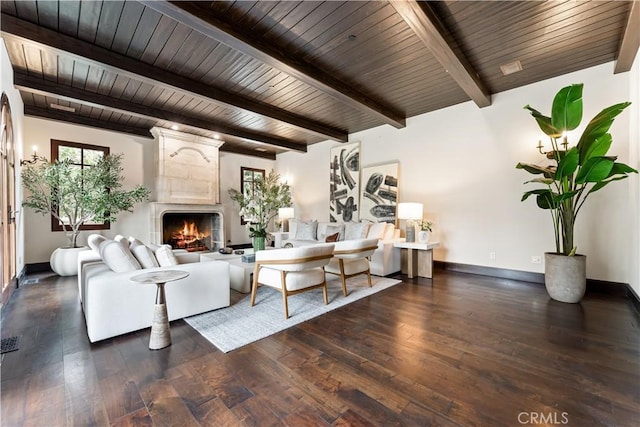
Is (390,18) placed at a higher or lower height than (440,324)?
higher

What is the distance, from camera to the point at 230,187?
8.16 meters

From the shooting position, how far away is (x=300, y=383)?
6.06ft

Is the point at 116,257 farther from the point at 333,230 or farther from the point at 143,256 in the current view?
the point at 333,230

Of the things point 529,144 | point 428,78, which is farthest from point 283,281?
point 529,144

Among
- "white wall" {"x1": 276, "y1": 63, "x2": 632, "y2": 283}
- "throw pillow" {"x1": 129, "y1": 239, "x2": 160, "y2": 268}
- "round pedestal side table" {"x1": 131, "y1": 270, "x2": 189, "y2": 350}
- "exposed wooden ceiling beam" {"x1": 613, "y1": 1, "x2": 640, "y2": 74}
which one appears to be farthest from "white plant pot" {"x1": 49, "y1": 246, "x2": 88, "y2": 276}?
"exposed wooden ceiling beam" {"x1": 613, "y1": 1, "x2": 640, "y2": 74}

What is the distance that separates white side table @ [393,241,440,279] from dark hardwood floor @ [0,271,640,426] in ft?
5.54

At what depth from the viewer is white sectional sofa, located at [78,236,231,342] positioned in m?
2.40

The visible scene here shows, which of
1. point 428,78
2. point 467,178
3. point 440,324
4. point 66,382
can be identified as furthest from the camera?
point 467,178

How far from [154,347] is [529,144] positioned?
579 centimetres

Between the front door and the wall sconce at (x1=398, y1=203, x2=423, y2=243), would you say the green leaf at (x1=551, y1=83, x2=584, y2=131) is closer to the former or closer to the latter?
the wall sconce at (x1=398, y1=203, x2=423, y2=243)

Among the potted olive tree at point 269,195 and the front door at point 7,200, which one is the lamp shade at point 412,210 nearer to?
the potted olive tree at point 269,195

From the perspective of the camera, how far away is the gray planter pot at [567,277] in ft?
11.0

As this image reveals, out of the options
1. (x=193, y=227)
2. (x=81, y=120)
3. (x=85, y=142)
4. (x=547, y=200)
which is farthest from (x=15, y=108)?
(x=547, y=200)

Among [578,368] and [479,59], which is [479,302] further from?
[479,59]
